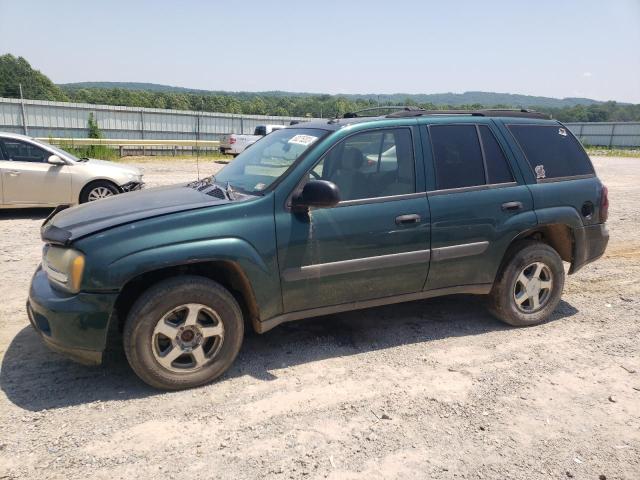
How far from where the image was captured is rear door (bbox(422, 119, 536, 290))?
161 inches

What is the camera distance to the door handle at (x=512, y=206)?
4289 millimetres

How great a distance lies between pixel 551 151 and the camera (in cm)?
472

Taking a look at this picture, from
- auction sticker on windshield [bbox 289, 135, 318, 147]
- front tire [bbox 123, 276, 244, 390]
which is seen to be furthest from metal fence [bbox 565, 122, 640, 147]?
front tire [bbox 123, 276, 244, 390]

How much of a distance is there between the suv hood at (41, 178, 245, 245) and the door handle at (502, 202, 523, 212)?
2.18m

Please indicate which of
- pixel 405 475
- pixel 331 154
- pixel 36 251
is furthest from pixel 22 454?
pixel 36 251

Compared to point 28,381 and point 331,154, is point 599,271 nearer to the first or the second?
point 331,154

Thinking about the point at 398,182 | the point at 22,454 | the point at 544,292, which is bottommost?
the point at 22,454

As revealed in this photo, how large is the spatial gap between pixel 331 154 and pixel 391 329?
1.71 meters

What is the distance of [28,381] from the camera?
3.49 m

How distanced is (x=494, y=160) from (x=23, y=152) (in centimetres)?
819

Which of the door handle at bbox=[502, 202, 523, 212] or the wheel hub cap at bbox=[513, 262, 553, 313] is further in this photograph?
the wheel hub cap at bbox=[513, 262, 553, 313]

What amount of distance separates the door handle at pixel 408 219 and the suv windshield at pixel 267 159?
0.89 meters

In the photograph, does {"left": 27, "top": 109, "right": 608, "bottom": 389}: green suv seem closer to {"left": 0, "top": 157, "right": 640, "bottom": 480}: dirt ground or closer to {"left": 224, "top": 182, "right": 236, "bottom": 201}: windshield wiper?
{"left": 224, "top": 182, "right": 236, "bottom": 201}: windshield wiper

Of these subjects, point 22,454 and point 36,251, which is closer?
point 22,454
